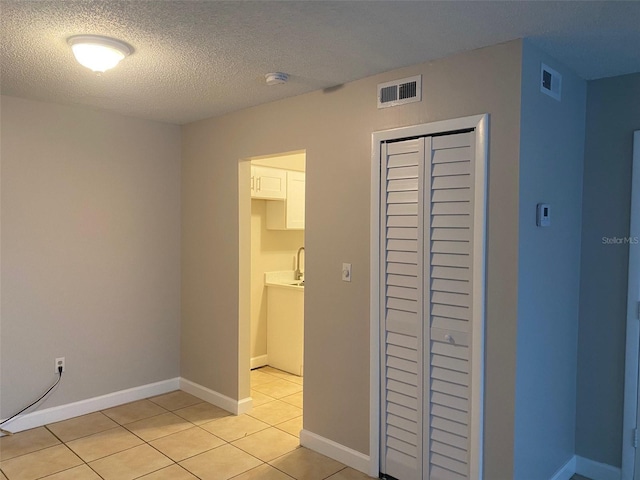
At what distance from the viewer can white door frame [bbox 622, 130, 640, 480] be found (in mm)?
2887

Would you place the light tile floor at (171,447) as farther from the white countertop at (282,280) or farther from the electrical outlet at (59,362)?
the white countertop at (282,280)

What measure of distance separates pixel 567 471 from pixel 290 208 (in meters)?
3.28

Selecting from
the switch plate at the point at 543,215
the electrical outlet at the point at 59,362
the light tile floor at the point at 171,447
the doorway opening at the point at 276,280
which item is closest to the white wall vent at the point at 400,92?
the switch plate at the point at 543,215

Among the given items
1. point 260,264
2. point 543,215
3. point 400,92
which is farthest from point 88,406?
point 543,215

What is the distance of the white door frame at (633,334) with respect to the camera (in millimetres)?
2887

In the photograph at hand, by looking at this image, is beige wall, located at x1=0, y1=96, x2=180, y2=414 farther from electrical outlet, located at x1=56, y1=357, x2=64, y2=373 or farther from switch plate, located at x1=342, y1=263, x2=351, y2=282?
switch plate, located at x1=342, y1=263, x2=351, y2=282

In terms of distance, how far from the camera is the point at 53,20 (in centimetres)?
218

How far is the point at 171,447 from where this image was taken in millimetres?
3408

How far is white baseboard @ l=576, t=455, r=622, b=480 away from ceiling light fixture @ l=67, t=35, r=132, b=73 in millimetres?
3600

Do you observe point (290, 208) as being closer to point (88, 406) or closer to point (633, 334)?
point (88, 406)

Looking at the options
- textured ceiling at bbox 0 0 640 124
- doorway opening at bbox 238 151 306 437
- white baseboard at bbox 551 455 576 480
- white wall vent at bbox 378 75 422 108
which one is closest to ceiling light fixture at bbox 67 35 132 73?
textured ceiling at bbox 0 0 640 124

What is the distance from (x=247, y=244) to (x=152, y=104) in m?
1.30

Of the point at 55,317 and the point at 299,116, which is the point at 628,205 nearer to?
the point at 299,116

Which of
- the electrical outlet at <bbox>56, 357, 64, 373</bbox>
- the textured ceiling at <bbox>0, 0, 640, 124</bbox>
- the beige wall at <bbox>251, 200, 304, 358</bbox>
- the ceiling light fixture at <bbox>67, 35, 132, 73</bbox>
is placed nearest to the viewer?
the textured ceiling at <bbox>0, 0, 640, 124</bbox>
